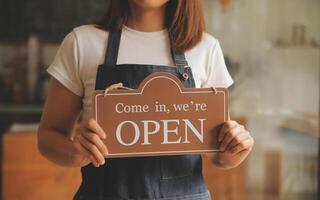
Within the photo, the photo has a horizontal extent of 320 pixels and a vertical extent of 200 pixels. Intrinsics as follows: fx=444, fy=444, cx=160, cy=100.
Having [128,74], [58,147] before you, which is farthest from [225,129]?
[58,147]

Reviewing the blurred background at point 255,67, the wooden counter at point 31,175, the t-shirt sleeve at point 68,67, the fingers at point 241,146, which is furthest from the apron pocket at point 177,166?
the blurred background at point 255,67

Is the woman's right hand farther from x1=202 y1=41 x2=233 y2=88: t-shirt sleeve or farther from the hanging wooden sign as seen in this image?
x1=202 y1=41 x2=233 y2=88: t-shirt sleeve

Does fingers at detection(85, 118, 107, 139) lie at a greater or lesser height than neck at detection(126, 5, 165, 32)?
lesser

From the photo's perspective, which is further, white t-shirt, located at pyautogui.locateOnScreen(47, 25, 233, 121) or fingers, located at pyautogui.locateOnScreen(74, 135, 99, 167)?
white t-shirt, located at pyautogui.locateOnScreen(47, 25, 233, 121)

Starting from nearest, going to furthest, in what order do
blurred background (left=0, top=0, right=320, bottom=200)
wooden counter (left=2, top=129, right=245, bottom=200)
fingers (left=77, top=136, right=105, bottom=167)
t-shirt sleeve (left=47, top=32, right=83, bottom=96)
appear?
fingers (left=77, top=136, right=105, bottom=167), t-shirt sleeve (left=47, top=32, right=83, bottom=96), wooden counter (left=2, top=129, right=245, bottom=200), blurred background (left=0, top=0, right=320, bottom=200)

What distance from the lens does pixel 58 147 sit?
33.4 inches

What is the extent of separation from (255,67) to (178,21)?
4.71 ft

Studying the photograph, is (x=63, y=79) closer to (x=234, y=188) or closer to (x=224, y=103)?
(x=224, y=103)

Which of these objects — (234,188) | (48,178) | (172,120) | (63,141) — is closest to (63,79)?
(63,141)

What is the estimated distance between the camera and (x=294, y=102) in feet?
7.58

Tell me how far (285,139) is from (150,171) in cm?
161

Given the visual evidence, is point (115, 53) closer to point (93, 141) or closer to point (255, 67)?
point (93, 141)

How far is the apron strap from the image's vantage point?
85 cm

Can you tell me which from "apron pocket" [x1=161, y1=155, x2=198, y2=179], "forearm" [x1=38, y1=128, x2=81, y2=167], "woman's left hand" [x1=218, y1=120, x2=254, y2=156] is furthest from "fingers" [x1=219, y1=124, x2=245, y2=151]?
"forearm" [x1=38, y1=128, x2=81, y2=167]
